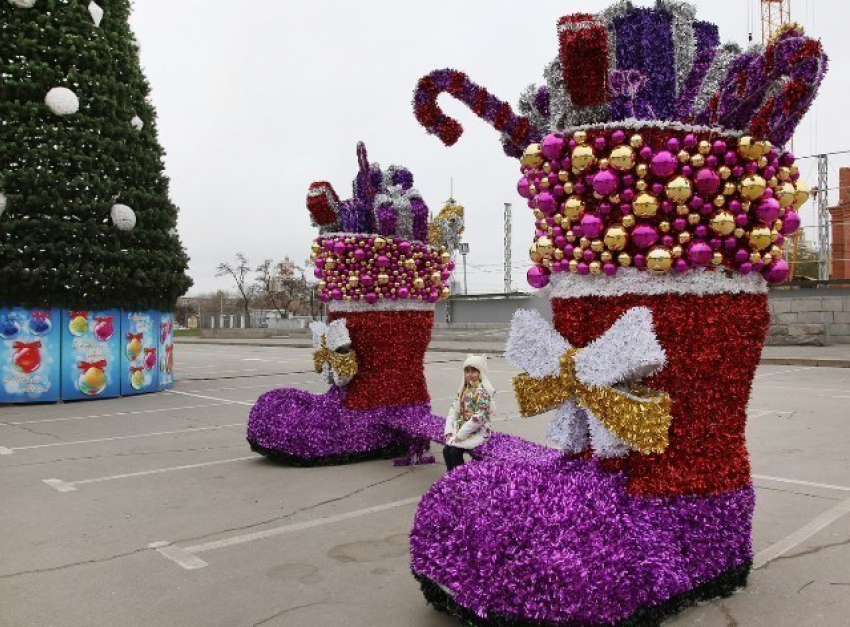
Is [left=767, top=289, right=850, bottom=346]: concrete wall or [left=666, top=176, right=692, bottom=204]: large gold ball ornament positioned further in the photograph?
[left=767, top=289, right=850, bottom=346]: concrete wall

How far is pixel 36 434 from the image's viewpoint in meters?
9.16

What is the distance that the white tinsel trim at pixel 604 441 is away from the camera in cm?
330

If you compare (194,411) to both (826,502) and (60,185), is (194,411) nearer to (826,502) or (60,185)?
(60,185)

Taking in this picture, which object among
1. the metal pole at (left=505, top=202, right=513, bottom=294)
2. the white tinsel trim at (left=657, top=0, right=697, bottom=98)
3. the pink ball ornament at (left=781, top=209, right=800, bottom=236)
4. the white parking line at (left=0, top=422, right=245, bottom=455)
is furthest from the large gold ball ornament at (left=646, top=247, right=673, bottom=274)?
the metal pole at (left=505, top=202, right=513, bottom=294)

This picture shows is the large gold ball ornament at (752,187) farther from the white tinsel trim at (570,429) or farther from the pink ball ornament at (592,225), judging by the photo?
the white tinsel trim at (570,429)

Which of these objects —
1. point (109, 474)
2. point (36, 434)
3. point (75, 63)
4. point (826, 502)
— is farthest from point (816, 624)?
point (75, 63)

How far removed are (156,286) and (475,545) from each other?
11.3m

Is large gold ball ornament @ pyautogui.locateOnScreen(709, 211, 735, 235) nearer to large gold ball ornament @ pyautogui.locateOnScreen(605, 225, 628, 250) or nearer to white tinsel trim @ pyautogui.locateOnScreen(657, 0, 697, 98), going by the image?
large gold ball ornament @ pyautogui.locateOnScreen(605, 225, 628, 250)

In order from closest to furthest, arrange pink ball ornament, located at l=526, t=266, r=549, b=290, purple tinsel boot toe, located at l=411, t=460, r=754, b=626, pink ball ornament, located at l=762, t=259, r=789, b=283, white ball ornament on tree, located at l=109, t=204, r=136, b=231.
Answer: purple tinsel boot toe, located at l=411, t=460, r=754, b=626 < pink ball ornament, located at l=762, t=259, r=789, b=283 < pink ball ornament, located at l=526, t=266, r=549, b=290 < white ball ornament on tree, located at l=109, t=204, r=136, b=231

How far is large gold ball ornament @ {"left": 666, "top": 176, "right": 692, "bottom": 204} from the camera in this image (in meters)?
3.21

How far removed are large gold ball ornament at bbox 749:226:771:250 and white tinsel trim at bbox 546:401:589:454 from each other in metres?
1.12

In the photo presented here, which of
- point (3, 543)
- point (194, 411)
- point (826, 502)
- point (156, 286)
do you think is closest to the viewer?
point (3, 543)

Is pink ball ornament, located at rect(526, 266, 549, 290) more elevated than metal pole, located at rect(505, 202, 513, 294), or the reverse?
metal pole, located at rect(505, 202, 513, 294)

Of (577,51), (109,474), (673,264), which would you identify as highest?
(577,51)
